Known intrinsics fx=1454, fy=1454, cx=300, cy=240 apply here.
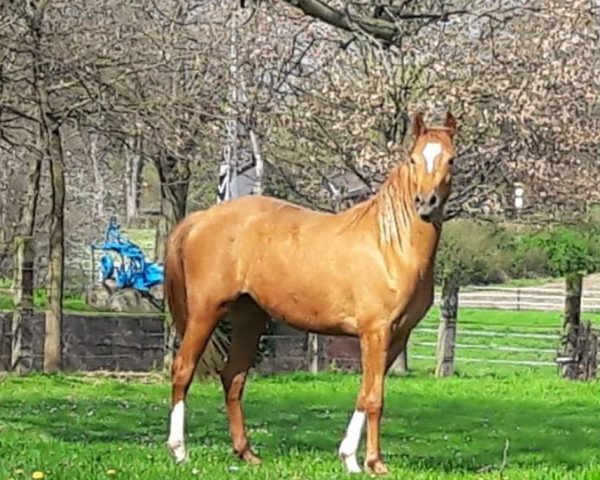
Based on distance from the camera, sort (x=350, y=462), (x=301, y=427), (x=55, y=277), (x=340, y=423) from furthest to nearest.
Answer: (x=55, y=277), (x=340, y=423), (x=301, y=427), (x=350, y=462)

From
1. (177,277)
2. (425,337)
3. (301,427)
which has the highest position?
(177,277)

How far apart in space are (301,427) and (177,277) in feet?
17.0

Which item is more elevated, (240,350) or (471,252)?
(240,350)

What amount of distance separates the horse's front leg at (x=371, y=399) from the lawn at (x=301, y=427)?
0.17 meters

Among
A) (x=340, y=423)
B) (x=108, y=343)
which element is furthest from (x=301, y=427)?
(x=108, y=343)

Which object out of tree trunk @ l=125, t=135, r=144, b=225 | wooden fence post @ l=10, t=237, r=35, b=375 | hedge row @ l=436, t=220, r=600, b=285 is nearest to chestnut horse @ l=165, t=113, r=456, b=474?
wooden fence post @ l=10, t=237, r=35, b=375

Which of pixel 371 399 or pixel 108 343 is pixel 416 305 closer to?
pixel 371 399

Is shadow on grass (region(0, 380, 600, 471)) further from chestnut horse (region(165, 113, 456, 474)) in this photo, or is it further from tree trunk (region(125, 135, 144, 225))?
tree trunk (region(125, 135, 144, 225))

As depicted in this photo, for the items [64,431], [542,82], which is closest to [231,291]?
[64,431]

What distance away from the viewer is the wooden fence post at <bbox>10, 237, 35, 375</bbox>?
22391 mm

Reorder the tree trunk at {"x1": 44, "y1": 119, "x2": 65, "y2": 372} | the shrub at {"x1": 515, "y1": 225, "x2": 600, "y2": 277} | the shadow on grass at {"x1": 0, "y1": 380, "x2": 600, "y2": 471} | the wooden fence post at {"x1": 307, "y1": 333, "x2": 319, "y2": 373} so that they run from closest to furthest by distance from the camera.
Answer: the shadow on grass at {"x1": 0, "y1": 380, "x2": 600, "y2": 471} → the tree trunk at {"x1": 44, "y1": 119, "x2": 65, "y2": 372} → the wooden fence post at {"x1": 307, "y1": 333, "x2": 319, "y2": 373} → the shrub at {"x1": 515, "y1": 225, "x2": 600, "y2": 277}

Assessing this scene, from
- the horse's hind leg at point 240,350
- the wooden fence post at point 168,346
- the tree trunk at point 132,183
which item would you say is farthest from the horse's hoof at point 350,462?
the tree trunk at point 132,183

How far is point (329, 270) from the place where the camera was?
971cm

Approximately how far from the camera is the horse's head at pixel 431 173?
9117mm
